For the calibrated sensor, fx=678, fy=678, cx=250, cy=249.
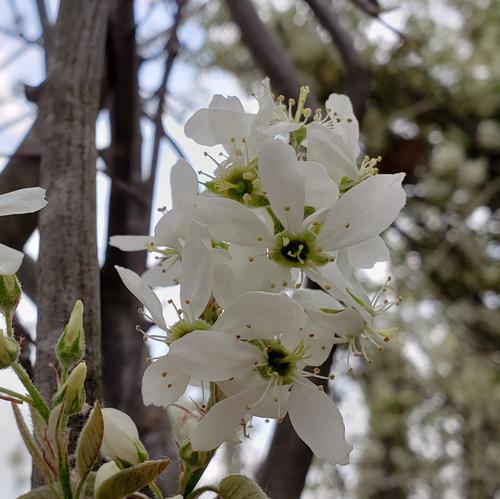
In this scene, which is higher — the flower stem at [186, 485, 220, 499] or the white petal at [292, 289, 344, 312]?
the white petal at [292, 289, 344, 312]

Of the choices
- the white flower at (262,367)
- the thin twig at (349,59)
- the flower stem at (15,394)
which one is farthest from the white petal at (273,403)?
the thin twig at (349,59)

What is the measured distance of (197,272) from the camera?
1.05ft

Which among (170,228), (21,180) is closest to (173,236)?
(170,228)

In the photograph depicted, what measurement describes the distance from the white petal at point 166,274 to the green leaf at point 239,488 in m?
0.12

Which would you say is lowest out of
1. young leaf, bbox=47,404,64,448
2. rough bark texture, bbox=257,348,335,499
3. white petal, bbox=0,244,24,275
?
rough bark texture, bbox=257,348,335,499

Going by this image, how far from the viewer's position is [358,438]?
2.34 metres

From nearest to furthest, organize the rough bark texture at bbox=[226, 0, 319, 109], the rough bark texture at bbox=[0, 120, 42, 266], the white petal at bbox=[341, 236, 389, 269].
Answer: the white petal at bbox=[341, 236, 389, 269], the rough bark texture at bbox=[0, 120, 42, 266], the rough bark texture at bbox=[226, 0, 319, 109]

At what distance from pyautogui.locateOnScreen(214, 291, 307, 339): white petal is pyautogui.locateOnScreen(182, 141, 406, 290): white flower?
3cm

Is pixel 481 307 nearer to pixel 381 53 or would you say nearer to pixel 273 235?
pixel 381 53

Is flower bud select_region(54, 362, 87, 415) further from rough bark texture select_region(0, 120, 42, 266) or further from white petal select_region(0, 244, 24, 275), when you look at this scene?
rough bark texture select_region(0, 120, 42, 266)

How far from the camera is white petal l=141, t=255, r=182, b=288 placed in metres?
0.40

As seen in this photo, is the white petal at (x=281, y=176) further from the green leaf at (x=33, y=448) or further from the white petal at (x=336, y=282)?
the green leaf at (x=33, y=448)

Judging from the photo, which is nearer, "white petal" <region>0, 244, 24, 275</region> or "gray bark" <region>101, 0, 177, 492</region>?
"white petal" <region>0, 244, 24, 275</region>

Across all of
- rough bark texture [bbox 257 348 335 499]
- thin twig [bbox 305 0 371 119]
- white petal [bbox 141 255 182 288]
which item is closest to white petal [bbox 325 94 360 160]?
white petal [bbox 141 255 182 288]
